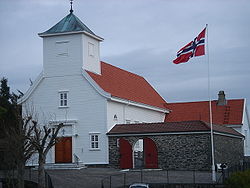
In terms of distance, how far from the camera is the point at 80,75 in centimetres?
4553

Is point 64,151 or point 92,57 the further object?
point 92,57

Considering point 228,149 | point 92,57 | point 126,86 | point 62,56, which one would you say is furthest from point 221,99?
point 62,56

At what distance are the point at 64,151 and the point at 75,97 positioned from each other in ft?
15.0

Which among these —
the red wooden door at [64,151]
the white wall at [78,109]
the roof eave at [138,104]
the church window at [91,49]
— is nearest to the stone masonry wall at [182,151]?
the white wall at [78,109]

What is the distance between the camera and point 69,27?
1811 inches

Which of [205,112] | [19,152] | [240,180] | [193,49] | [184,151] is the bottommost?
[240,180]

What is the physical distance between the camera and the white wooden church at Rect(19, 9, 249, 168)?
44.7m

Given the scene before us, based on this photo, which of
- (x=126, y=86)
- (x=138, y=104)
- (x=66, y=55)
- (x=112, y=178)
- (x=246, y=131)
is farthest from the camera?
(x=246, y=131)

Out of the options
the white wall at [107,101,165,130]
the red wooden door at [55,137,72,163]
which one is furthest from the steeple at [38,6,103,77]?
the red wooden door at [55,137,72,163]

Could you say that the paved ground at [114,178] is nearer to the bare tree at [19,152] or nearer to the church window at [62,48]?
the bare tree at [19,152]

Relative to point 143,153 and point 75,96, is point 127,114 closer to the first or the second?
point 75,96

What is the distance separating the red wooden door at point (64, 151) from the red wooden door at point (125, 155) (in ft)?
15.1

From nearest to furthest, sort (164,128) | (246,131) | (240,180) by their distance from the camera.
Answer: (240,180) → (164,128) → (246,131)

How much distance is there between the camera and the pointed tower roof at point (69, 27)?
45.4 m
